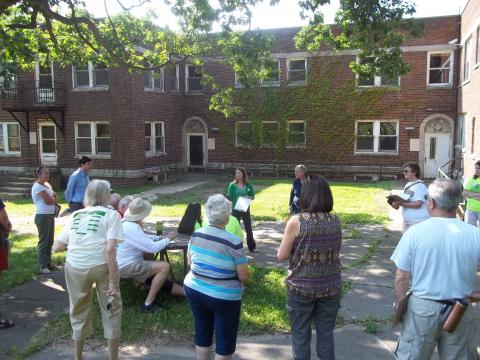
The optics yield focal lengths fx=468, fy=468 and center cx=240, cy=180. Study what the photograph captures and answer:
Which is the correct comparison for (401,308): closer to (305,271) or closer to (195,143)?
Result: (305,271)

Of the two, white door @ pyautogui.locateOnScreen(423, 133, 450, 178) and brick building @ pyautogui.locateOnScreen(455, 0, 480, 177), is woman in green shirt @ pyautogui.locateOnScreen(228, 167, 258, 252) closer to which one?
brick building @ pyautogui.locateOnScreen(455, 0, 480, 177)

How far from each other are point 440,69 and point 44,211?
65.6ft

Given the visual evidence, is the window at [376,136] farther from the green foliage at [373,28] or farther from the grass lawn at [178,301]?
the green foliage at [373,28]

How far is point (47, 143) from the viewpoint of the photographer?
896 inches

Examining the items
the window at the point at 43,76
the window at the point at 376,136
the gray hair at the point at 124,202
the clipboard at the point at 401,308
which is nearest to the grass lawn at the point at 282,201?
the window at the point at 376,136

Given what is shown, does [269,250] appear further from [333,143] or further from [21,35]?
[333,143]

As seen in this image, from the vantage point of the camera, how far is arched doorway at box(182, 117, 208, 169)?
26.0 meters

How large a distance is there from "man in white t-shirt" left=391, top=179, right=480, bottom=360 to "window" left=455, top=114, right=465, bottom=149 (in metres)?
18.6

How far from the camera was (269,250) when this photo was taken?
948 centimetres

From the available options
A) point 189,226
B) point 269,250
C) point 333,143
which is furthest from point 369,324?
point 333,143

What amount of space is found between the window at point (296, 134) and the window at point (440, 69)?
6429 mm

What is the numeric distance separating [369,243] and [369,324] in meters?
4.68

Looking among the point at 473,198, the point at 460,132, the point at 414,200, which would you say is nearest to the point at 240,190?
the point at 414,200

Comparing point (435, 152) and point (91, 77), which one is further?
point (435, 152)
